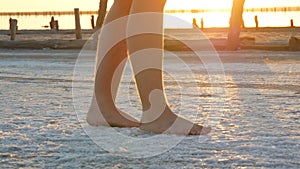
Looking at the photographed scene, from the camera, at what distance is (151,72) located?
227 cm

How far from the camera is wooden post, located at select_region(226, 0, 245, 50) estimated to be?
11.8 m

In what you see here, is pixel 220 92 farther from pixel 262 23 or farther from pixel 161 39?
pixel 262 23

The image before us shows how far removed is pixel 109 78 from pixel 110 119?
6.5 inches

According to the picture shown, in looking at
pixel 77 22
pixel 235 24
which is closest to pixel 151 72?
pixel 235 24

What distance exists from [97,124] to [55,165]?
788mm

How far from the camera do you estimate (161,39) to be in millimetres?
2346

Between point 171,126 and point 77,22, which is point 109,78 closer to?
point 171,126

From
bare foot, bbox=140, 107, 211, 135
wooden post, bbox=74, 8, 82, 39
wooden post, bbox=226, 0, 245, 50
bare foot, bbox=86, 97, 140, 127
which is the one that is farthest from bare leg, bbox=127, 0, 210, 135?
wooden post, bbox=74, 8, 82, 39

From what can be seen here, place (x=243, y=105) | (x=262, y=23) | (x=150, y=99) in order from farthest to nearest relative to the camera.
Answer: (x=262, y=23)
(x=243, y=105)
(x=150, y=99)

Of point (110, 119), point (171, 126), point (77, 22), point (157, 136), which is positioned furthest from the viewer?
point (77, 22)

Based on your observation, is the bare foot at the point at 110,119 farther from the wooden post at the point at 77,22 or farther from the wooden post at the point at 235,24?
the wooden post at the point at 77,22

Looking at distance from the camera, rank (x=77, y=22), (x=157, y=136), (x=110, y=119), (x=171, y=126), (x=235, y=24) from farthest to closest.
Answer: (x=77, y=22) → (x=235, y=24) → (x=110, y=119) → (x=171, y=126) → (x=157, y=136)

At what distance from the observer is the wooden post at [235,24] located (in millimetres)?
11844

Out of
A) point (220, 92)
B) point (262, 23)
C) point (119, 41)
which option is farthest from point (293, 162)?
point (262, 23)
